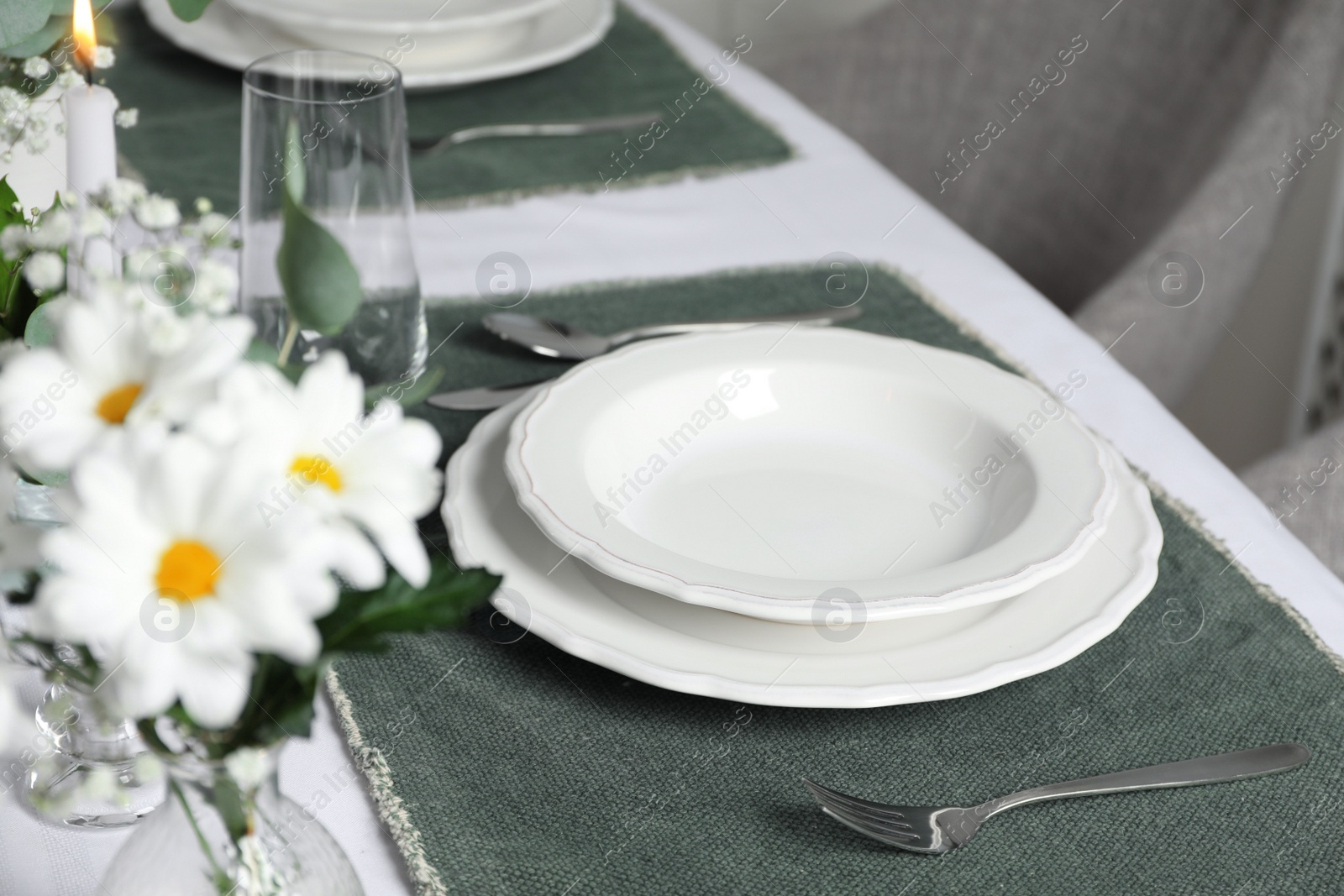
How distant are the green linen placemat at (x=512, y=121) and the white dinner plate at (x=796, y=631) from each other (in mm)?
506

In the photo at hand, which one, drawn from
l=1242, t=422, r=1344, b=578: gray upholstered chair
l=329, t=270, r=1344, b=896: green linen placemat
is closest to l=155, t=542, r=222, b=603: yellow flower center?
l=329, t=270, r=1344, b=896: green linen placemat

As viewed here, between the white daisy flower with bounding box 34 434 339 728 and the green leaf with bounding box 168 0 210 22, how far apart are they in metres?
0.44

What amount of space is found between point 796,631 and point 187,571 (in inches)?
12.3

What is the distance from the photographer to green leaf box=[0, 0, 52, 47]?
0.55 m

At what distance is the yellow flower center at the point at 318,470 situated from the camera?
0.30m

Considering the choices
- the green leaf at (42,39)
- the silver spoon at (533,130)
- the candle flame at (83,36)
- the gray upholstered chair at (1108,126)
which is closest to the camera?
the candle flame at (83,36)

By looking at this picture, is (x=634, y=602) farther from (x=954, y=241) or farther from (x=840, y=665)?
(x=954, y=241)

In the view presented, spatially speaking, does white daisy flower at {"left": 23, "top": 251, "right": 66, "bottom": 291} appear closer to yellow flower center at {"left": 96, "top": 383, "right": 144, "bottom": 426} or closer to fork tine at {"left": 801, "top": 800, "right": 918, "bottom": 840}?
yellow flower center at {"left": 96, "top": 383, "right": 144, "bottom": 426}

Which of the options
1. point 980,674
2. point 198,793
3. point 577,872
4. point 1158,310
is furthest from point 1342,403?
point 198,793

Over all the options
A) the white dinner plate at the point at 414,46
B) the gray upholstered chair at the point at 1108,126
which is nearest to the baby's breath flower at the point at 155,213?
the white dinner plate at the point at 414,46

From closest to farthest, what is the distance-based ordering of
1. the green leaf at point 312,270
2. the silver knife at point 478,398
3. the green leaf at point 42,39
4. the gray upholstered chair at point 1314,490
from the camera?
the green leaf at point 312,270 → the green leaf at point 42,39 → the silver knife at point 478,398 → the gray upholstered chair at point 1314,490

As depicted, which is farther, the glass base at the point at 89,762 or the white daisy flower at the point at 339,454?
the glass base at the point at 89,762

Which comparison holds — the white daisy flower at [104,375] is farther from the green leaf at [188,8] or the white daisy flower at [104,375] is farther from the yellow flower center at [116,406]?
the green leaf at [188,8]

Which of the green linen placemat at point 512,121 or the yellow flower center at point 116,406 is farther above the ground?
the yellow flower center at point 116,406
